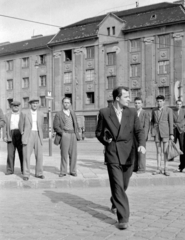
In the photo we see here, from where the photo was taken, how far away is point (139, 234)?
15.7 ft

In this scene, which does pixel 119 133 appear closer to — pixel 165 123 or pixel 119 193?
pixel 119 193

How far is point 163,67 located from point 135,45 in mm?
4419

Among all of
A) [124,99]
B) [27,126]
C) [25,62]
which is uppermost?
[25,62]

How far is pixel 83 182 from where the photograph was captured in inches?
355

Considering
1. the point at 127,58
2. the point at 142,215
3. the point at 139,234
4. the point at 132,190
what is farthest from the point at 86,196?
the point at 127,58

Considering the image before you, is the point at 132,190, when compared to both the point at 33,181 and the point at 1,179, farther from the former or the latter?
the point at 1,179

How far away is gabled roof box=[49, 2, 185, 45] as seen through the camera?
131 feet

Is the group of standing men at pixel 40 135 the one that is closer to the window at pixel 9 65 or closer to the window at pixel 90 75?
the window at pixel 90 75

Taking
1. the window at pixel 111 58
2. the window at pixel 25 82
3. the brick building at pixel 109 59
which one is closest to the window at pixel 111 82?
the brick building at pixel 109 59

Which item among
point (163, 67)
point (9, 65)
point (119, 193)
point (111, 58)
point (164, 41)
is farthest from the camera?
point (9, 65)

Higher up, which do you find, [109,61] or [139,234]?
[109,61]

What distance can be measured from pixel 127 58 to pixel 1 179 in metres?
35.2

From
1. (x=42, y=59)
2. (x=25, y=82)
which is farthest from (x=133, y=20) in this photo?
(x=25, y=82)

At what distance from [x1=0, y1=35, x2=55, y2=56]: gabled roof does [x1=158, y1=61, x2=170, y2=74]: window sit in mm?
16462
